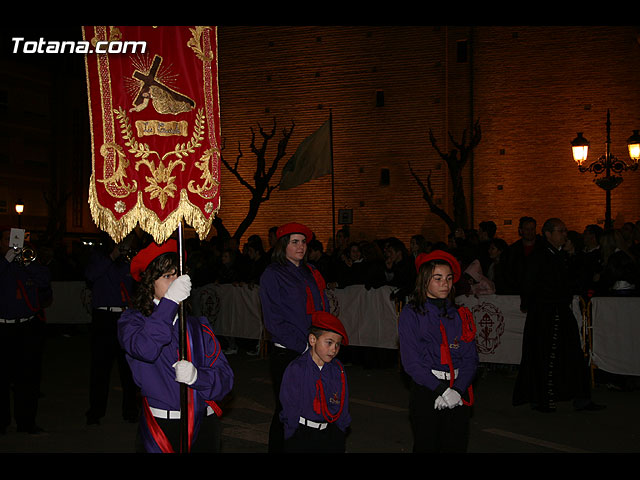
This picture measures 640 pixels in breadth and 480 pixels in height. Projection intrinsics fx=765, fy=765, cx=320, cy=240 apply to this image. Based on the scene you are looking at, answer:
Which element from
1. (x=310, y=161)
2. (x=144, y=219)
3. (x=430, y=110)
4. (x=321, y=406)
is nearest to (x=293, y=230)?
(x=321, y=406)

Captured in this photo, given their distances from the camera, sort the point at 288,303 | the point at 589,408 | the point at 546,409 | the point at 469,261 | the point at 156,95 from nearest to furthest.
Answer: the point at 156,95 < the point at 288,303 < the point at 546,409 < the point at 589,408 < the point at 469,261

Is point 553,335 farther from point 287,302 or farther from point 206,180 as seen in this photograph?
point 206,180

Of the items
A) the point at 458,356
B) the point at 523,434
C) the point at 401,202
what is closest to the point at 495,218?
the point at 401,202

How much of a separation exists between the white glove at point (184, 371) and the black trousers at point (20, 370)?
5004 mm

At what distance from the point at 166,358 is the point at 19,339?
16.2 ft

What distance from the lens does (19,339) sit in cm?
820

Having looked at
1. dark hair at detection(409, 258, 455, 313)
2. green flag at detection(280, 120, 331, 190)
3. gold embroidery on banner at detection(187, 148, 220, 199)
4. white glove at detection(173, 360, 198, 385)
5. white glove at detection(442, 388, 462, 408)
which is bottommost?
white glove at detection(442, 388, 462, 408)

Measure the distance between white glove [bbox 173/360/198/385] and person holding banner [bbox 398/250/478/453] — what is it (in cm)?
169

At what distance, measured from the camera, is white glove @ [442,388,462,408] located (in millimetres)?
4824

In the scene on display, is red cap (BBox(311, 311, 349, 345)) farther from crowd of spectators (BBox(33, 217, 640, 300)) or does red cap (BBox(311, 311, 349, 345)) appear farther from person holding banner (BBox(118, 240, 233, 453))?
crowd of spectators (BBox(33, 217, 640, 300))

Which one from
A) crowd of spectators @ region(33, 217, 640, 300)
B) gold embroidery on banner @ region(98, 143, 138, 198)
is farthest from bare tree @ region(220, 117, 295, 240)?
gold embroidery on banner @ region(98, 143, 138, 198)

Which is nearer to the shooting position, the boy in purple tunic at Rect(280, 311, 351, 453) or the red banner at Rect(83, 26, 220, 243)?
the red banner at Rect(83, 26, 220, 243)

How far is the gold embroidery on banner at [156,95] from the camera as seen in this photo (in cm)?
400

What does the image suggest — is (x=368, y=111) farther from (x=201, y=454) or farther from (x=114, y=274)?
(x=201, y=454)
